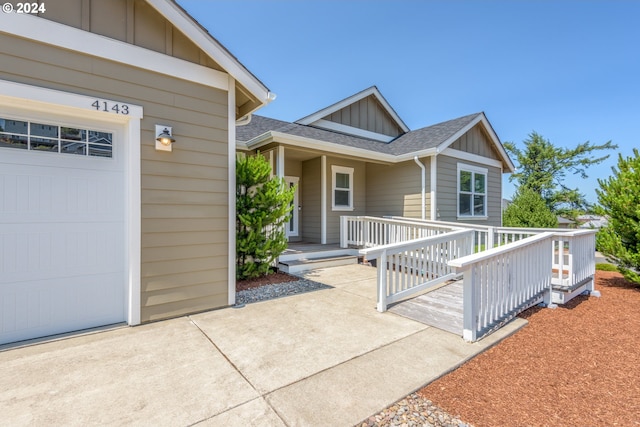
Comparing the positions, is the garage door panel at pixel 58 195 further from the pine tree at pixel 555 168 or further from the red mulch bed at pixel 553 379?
the pine tree at pixel 555 168

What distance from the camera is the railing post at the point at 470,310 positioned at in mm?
3055

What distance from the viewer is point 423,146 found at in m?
8.45

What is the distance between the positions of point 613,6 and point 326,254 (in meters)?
9.50

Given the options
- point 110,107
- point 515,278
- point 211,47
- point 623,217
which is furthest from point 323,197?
point 623,217

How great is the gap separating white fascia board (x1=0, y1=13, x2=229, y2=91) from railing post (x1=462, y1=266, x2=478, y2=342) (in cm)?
402

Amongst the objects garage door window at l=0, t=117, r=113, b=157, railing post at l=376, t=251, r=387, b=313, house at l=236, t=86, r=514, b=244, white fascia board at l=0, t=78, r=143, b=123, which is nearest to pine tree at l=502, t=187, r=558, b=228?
house at l=236, t=86, r=514, b=244

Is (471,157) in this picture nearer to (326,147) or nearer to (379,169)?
(379,169)

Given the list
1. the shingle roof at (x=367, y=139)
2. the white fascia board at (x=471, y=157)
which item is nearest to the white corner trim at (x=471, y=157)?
the white fascia board at (x=471, y=157)

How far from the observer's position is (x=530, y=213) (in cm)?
1005

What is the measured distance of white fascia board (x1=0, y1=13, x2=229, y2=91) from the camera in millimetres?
2824

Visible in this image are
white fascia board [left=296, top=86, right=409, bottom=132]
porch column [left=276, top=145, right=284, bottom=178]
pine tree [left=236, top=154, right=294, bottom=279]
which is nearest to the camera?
pine tree [left=236, top=154, right=294, bottom=279]

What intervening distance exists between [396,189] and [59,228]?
8.05 meters

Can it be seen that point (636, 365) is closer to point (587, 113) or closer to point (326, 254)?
point (326, 254)

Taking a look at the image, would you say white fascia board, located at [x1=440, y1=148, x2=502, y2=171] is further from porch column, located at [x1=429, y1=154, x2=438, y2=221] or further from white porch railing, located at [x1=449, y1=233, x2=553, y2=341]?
white porch railing, located at [x1=449, y1=233, x2=553, y2=341]
